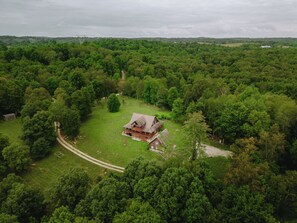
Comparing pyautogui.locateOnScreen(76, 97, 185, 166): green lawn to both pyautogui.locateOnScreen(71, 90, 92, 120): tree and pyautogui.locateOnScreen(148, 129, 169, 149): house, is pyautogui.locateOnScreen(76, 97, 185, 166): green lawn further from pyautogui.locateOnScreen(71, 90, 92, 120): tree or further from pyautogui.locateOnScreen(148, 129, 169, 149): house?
pyautogui.locateOnScreen(71, 90, 92, 120): tree

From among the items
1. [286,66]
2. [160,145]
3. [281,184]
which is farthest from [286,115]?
[286,66]

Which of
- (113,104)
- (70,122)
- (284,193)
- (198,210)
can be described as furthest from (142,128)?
(284,193)

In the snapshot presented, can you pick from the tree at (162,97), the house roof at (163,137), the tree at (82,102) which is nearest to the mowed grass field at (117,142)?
the house roof at (163,137)

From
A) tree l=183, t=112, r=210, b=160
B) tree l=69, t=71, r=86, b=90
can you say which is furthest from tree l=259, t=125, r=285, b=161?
tree l=69, t=71, r=86, b=90

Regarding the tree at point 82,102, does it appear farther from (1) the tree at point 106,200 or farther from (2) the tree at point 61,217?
(2) the tree at point 61,217

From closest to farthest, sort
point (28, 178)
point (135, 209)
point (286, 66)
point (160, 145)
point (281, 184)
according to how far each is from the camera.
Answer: point (135, 209) < point (281, 184) < point (28, 178) < point (160, 145) < point (286, 66)

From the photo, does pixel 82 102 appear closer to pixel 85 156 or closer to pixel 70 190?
pixel 85 156

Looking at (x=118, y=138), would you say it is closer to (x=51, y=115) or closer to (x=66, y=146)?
(x=66, y=146)
